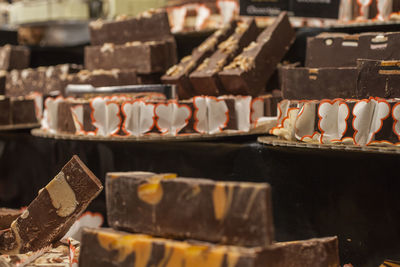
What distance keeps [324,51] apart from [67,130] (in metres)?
1.37

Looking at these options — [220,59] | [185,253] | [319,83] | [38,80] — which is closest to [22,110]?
[38,80]

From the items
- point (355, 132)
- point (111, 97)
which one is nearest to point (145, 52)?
point (111, 97)

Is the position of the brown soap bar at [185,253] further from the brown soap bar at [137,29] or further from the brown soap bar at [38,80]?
the brown soap bar at [38,80]

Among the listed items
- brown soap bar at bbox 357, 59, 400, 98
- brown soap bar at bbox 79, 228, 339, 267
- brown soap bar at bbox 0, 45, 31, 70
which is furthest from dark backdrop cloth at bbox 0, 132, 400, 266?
brown soap bar at bbox 0, 45, 31, 70

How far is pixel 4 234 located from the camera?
190 cm

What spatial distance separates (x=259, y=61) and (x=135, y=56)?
0.70m

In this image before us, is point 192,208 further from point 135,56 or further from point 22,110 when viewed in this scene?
point 22,110

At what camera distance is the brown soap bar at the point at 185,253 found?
1224 mm

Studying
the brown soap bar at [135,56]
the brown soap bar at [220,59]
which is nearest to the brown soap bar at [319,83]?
the brown soap bar at [220,59]

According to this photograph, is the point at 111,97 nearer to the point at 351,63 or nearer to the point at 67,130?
the point at 67,130

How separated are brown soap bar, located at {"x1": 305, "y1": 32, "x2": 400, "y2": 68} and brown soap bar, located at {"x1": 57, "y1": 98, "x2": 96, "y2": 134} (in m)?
1.10

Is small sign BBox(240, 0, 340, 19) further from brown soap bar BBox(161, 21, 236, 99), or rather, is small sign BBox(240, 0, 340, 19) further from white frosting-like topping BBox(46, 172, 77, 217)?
white frosting-like topping BBox(46, 172, 77, 217)

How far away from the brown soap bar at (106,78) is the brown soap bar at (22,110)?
1.60ft

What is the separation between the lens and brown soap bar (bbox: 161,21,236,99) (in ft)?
8.96
